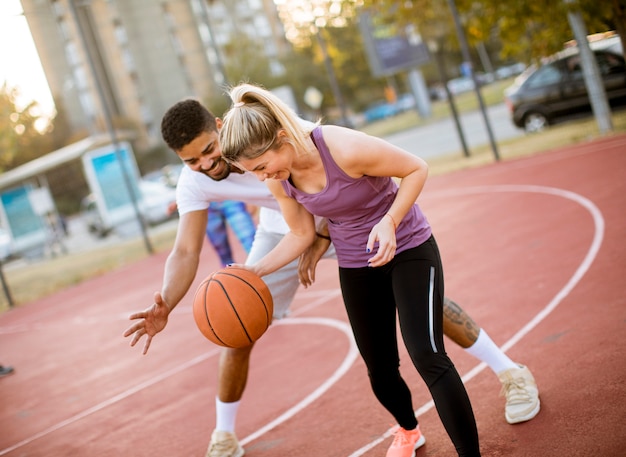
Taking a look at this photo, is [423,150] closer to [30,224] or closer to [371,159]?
[30,224]

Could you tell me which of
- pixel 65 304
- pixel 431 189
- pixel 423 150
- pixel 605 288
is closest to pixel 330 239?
pixel 605 288

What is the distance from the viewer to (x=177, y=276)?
3.99 metres

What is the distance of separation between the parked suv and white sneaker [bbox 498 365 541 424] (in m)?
12.5

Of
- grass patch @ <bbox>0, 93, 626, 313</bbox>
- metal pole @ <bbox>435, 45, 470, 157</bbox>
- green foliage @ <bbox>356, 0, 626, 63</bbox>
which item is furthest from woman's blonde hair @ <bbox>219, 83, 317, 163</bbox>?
metal pole @ <bbox>435, 45, 470, 157</bbox>

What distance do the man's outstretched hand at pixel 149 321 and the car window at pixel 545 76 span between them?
46.6ft

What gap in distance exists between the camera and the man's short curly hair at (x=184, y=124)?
3840 millimetres

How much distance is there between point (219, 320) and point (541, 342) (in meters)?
2.36

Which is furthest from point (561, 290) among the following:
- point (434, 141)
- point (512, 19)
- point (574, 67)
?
point (434, 141)

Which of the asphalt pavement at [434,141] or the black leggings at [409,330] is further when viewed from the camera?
the asphalt pavement at [434,141]

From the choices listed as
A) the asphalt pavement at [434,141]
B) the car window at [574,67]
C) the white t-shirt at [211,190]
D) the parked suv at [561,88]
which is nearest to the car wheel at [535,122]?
the parked suv at [561,88]

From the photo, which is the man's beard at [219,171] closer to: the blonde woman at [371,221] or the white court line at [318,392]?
the blonde woman at [371,221]

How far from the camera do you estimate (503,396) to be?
4.04 metres

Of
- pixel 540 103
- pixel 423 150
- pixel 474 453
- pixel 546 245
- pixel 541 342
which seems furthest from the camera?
pixel 423 150

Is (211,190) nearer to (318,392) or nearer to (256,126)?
(256,126)
